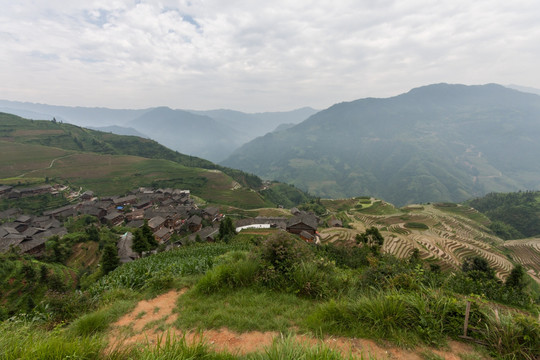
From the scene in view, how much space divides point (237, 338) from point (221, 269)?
2280 mm

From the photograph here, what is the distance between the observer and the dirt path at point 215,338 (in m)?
3.24

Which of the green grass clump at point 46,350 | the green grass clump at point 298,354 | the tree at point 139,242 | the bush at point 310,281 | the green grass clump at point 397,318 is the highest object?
the green grass clump at point 46,350

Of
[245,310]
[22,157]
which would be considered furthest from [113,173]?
[245,310]

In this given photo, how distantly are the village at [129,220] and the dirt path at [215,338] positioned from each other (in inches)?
1135

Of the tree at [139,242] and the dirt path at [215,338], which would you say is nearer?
the dirt path at [215,338]

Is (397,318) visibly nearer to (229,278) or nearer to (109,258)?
(229,278)

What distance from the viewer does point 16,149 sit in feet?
276

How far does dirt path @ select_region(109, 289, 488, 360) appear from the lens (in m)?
3.24

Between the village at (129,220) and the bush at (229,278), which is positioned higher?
the bush at (229,278)

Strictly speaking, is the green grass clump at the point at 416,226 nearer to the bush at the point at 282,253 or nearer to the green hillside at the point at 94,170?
the green hillside at the point at 94,170

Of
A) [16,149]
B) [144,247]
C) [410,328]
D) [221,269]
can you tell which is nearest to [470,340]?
[410,328]

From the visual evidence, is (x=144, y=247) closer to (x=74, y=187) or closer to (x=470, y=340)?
(x=470, y=340)

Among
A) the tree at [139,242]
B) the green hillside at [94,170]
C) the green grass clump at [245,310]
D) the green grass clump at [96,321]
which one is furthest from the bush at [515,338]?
the green hillside at [94,170]

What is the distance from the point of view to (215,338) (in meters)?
4.02
